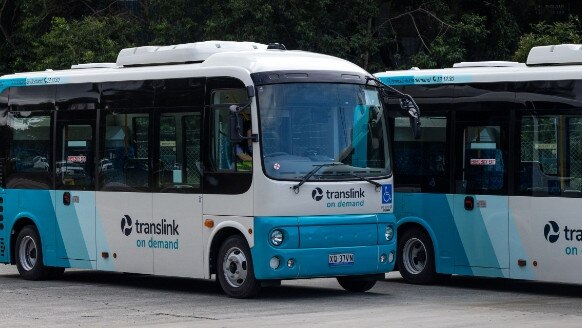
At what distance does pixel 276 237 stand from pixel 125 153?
10.8 feet

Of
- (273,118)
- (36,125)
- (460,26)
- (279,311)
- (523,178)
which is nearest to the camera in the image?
(279,311)

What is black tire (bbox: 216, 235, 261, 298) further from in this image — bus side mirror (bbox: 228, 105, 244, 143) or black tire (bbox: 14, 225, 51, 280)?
black tire (bbox: 14, 225, 51, 280)

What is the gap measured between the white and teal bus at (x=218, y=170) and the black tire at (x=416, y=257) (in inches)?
65.6

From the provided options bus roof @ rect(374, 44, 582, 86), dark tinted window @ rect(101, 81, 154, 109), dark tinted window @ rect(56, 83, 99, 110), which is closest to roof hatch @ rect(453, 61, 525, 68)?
bus roof @ rect(374, 44, 582, 86)

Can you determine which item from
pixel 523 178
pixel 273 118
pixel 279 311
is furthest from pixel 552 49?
pixel 279 311

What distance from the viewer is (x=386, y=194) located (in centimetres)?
1748

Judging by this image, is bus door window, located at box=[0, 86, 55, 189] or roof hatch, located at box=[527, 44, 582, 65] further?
bus door window, located at box=[0, 86, 55, 189]

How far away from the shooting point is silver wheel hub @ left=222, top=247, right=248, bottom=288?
55.5 feet

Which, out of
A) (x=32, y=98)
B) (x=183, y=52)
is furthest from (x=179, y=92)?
(x=32, y=98)

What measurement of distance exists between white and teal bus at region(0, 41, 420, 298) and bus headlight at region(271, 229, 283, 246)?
0.01 m

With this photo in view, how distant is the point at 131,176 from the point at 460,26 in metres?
16.0

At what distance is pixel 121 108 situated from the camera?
19.1 m

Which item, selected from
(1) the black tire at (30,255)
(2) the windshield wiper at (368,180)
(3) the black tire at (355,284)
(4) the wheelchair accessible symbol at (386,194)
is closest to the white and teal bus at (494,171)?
(3) the black tire at (355,284)

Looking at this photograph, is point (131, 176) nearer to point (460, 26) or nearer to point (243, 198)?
point (243, 198)
